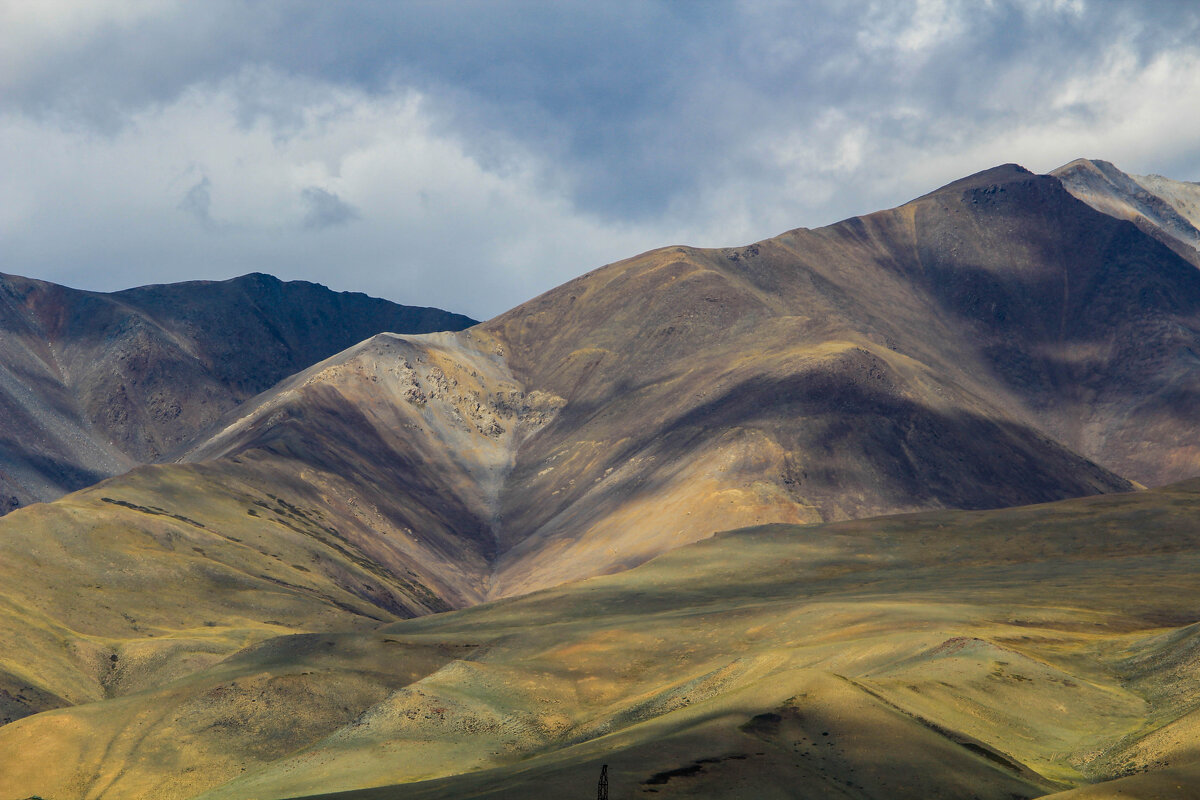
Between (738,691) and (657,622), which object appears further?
(657,622)

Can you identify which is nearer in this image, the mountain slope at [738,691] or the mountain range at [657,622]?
the mountain slope at [738,691]

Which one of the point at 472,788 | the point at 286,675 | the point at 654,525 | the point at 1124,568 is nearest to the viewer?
the point at 472,788

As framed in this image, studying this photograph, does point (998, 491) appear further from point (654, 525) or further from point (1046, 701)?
point (1046, 701)

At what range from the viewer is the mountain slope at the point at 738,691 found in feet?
152

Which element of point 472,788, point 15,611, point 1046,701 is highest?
point 15,611

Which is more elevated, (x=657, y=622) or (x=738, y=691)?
(x=657, y=622)

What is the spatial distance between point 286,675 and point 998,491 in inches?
4838

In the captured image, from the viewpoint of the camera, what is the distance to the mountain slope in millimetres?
46250

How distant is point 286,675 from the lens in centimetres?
8281

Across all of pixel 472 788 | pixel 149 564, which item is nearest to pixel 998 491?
pixel 149 564

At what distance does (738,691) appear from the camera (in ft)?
181

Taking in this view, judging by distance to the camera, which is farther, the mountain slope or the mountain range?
the mountain range

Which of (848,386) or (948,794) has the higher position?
(848,386)

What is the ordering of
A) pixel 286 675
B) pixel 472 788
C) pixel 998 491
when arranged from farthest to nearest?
1. pixel 998 491
2. pixel 286 675
3. pixel 472 788
